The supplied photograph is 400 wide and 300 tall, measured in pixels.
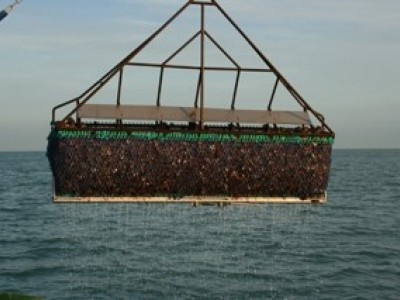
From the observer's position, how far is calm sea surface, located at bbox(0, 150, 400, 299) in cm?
2398

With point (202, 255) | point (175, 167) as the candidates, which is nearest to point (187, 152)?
point (175, 167)

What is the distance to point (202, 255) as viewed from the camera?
2989 cm

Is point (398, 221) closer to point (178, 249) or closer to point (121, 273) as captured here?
point (178, 249)

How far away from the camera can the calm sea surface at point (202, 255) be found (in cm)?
2398

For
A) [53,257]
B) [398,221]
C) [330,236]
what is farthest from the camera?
[398,221]

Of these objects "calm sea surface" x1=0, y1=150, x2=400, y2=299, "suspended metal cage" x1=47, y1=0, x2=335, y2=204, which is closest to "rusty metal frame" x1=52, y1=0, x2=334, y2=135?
"suspended metal cage" x1=47, y1=0, x2=335, y2=204

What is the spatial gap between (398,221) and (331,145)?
38.0 metres

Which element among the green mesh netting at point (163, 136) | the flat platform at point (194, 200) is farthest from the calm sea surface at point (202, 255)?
the green mesh netting at point (163, 136)

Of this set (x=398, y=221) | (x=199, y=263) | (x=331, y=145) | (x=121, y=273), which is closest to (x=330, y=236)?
(x=398, y=221)

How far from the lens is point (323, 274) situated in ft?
87.9

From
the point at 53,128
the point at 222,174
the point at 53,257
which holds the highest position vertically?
the point at 53,128

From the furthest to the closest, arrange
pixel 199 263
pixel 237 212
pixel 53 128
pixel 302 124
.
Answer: pixel 237 212 → pixel 199 263 → pixel 302 124 → pixel 53 128

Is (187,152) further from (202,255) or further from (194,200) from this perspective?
(202,255)

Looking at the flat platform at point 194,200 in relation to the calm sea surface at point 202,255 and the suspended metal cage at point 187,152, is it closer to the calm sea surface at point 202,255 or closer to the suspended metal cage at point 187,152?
the suspended metal cage at point 187,152
